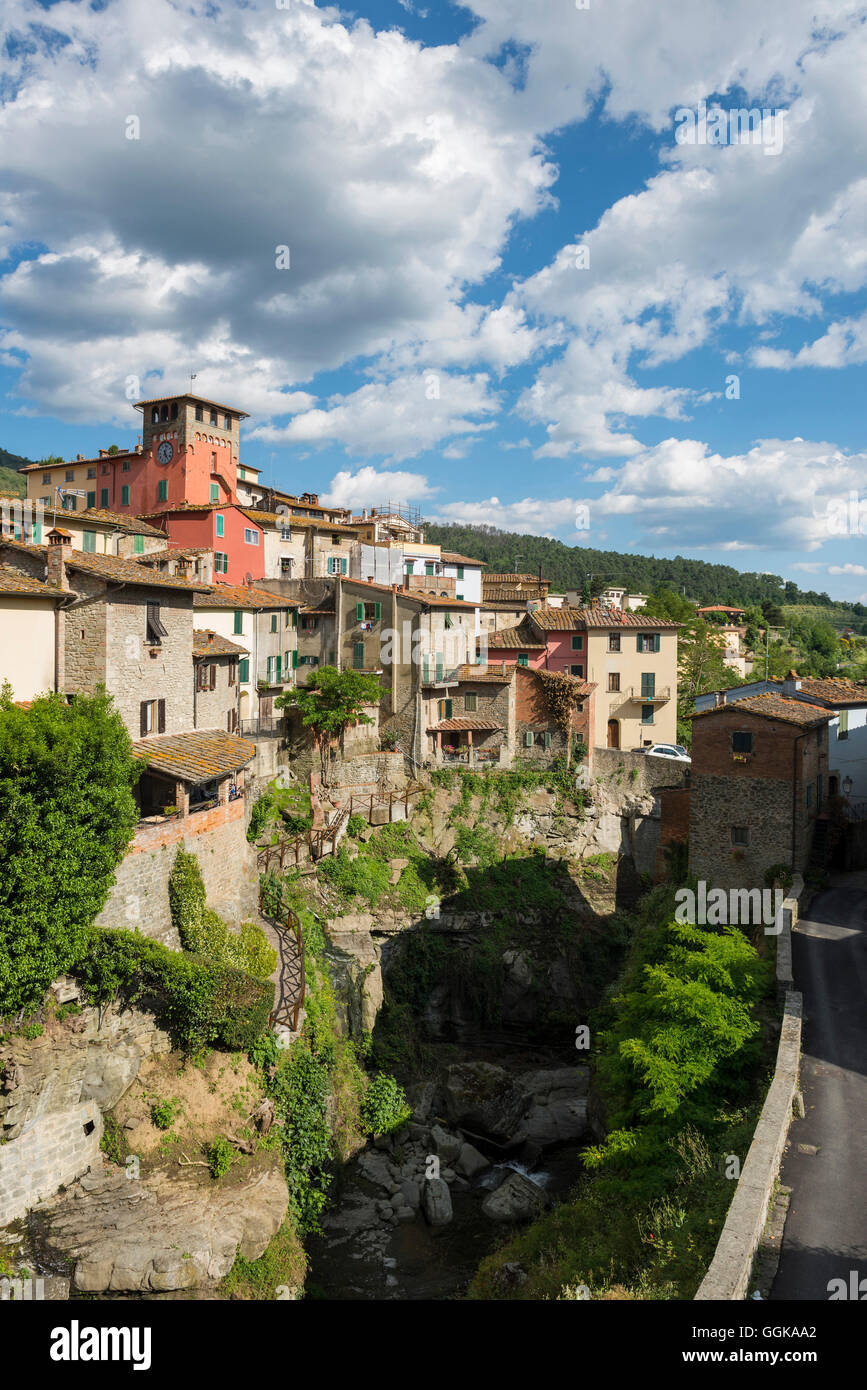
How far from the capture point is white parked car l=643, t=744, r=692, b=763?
161 ft

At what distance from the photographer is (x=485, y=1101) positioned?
32.6m

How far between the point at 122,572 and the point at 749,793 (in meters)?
23.7

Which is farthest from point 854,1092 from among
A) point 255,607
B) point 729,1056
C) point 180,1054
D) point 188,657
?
point 255,607

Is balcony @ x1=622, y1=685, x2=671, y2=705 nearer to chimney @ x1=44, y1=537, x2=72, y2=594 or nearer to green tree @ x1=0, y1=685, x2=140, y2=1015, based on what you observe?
chimney @ x1=44, y1=537, x2=72, y2=594

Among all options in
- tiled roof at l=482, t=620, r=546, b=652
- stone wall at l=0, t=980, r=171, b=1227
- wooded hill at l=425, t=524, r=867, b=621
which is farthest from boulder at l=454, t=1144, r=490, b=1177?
wooded hill at l=425, t=524, r=867, b=621

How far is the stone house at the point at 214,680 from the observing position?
114ft

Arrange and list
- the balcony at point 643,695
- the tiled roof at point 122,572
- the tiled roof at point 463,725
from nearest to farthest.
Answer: the tiled roof at point 122,572 → the tiled roof at point 463,725 → the balcony at point 643,695

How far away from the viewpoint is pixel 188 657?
31250 millimetres

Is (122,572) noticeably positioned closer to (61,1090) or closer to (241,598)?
(61,1090)

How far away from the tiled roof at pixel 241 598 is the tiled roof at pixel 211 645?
2720 mm

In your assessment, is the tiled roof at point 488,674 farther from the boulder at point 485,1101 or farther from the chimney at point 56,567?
the chimney at point 56,567

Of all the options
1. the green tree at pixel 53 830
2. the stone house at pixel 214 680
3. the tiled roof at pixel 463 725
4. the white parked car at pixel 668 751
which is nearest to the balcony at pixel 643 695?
the white parked car at pixel 668 751

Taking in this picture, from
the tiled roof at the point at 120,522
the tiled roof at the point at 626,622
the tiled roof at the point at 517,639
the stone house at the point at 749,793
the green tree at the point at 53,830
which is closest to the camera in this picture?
the green tree at the point at 53,830

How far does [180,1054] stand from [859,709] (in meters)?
33.9
